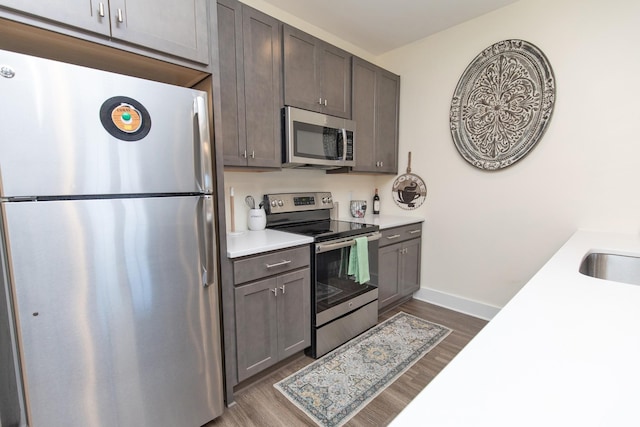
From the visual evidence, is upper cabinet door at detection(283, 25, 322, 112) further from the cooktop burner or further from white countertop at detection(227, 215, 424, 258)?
white countertop at detection(227, 215, 424, 258)

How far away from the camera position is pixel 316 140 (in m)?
2.30

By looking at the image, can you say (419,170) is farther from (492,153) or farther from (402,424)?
(402,424)

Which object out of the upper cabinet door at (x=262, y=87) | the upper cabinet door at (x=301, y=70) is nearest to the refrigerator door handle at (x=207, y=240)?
the upper cabinet door at (x=262, y=87)

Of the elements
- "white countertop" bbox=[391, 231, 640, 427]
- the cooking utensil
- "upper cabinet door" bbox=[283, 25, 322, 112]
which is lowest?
"white countertop" bbox=[391, 231, 640, 427]

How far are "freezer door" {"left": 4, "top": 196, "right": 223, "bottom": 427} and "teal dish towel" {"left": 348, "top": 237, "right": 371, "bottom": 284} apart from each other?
1.12 metres

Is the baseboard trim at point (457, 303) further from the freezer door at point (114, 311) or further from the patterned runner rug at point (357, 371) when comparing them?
the freezer door at point (114, 311)

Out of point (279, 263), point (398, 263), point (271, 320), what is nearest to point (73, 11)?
point (279, 263)

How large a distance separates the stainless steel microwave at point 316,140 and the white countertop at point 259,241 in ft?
1.81

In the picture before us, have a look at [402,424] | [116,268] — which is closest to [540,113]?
[402,424]

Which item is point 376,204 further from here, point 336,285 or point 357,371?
point 357,371

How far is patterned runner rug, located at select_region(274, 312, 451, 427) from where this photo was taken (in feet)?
5.49

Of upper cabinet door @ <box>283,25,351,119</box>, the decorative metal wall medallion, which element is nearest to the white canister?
upper cabinet door @ <box>283,25,351,119</box>

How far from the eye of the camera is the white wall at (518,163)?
6.53 ft

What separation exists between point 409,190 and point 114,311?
9.00ft
